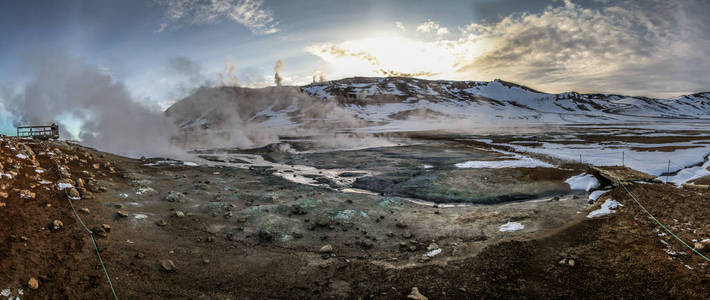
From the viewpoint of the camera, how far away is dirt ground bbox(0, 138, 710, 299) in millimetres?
8039

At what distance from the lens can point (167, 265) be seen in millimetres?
9289

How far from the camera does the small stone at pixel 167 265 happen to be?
30.3ft

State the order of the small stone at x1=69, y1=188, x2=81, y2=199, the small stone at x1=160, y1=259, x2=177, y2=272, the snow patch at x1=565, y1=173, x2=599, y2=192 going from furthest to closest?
1. the snow patch at x1=565, y1=173, x2=599, y2=192
2. the small stone at x1=69, y1=188, x2=81, y2=199
3. the small stone at x1=160, y1=259, x2=177, y2=272

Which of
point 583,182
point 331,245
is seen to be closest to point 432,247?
point 331,245

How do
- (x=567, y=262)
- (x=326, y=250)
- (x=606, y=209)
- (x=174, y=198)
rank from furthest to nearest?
(x=174, y=198) → (x=606, y=209) → (x=326, y=250) → (x=567, y=262)

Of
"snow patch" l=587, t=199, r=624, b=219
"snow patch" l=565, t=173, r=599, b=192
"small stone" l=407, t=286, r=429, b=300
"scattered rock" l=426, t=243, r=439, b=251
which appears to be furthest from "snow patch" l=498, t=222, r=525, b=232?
"snow patch" l=565, t=173, r=599, b=192

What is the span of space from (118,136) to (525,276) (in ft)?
170

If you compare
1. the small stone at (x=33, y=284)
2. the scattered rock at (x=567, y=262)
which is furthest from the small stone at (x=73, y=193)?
the scattered rock at (x=567, y=262)

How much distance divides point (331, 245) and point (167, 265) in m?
5.47

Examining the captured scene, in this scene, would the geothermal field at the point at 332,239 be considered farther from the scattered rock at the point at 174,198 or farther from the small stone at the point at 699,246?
the small stone at the point at 699,246

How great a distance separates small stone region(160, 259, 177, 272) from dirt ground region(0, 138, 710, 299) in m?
0.04

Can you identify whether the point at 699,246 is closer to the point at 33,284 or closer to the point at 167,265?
the point at 167,265

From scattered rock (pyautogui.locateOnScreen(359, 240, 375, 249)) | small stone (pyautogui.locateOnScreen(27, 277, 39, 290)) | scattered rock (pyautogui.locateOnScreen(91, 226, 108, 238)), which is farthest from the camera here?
scattered rock (pyautogui.locateOnScreen(359, 240, 375, 249))

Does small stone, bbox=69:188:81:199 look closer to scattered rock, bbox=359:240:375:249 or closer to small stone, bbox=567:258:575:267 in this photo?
scattered rock, bbox=359:240:375:249
